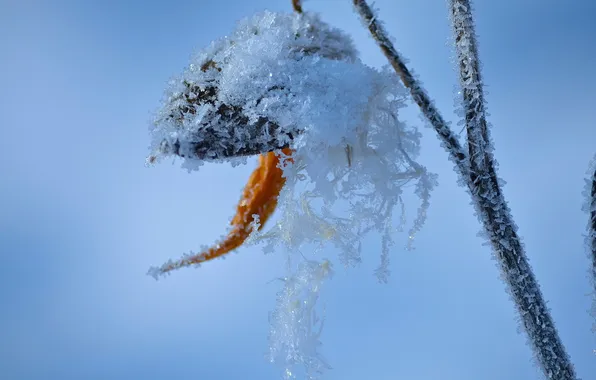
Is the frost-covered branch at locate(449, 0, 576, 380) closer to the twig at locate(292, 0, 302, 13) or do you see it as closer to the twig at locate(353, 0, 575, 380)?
the twig at locate(353, 0, 575, 380)

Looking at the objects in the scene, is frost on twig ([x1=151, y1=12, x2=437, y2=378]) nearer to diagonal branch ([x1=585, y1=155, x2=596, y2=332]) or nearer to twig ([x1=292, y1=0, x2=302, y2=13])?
twig ([x1=292, y1=0, x2=302, y2=13])

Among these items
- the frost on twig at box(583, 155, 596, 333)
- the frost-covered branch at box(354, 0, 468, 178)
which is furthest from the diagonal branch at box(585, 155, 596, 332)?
the frost-covered branch at box(354, 0, 468, 178)

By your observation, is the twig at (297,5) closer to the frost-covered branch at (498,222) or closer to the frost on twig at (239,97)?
the frost on twig at (239,97)

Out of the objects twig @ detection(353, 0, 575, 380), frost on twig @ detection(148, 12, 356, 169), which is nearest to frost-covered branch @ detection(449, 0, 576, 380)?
twig @ detection(353, 0, 575, 380)

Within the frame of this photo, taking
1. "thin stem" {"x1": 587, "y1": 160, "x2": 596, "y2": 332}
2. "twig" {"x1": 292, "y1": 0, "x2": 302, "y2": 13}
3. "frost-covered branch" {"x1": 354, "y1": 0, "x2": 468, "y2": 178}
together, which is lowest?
"thin stem" {"x1": 587, "y1": 160, "x2": 596, "y2": 332}

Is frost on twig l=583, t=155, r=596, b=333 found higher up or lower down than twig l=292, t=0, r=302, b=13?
lower down

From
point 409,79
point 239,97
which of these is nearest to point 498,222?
point 409,79

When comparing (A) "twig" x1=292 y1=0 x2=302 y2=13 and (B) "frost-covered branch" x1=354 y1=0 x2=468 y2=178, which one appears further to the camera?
(A) "twig" x1=292 y1=0 x2=302 y2=13

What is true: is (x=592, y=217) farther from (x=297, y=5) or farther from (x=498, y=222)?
(x=297, y=5)
